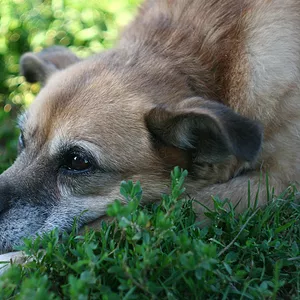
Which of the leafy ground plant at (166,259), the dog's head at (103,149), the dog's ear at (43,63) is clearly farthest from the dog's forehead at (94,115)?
the dog's ear at (43,63)

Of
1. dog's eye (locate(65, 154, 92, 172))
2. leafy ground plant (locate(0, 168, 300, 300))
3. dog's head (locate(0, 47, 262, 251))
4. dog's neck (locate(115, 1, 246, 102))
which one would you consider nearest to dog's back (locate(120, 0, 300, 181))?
dog's neck (locate(115, 1, 246, 102))

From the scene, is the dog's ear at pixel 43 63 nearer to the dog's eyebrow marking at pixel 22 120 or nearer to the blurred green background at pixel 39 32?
the dog's eyebrow marking at pixel 22 120

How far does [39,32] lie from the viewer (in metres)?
5.49

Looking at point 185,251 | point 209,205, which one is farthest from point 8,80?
point 185,251

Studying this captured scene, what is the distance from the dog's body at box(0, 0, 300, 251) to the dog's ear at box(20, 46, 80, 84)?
626 millimetres

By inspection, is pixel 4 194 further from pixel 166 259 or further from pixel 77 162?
pixel 166 259

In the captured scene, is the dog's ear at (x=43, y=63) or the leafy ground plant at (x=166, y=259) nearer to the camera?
the leafy ground plant at (x=166, y=259)

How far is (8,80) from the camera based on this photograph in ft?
18.0

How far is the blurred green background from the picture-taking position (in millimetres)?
5430

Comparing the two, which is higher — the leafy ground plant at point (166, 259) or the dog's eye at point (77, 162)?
the dog's eye at point (77, 162)

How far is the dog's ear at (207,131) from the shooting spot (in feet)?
8.59

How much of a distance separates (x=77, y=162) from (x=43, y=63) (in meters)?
1.24

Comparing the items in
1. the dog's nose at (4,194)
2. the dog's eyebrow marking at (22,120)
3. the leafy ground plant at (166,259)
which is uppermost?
the dog's eyebrow marking at (22,120)

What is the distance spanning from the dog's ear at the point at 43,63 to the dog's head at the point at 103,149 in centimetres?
87
